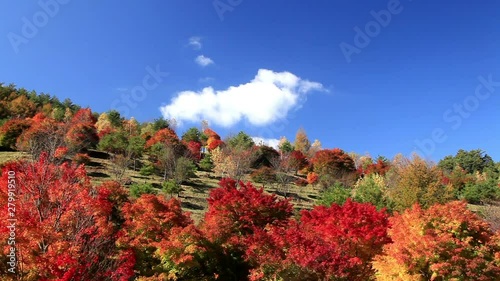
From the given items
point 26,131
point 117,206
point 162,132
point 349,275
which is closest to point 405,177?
point 349,275

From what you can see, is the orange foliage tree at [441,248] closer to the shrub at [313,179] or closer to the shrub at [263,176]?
the shrub at [263,176]

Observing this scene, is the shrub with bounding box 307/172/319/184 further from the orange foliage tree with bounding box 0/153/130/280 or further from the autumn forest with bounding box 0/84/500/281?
the orange foliage tree with bounding box 0/153/130/280

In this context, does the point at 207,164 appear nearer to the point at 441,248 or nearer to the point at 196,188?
the point at 196,188

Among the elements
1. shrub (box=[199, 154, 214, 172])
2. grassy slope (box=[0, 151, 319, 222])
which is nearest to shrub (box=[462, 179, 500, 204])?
grassy slope (box=[0, 151, 319, 222])

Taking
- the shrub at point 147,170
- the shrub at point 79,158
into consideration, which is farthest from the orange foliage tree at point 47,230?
the shrub at point 147,170

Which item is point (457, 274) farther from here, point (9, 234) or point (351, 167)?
point (351, 167)

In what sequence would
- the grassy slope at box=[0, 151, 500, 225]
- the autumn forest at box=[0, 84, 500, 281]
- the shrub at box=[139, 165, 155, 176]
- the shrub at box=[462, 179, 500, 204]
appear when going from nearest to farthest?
the autumn forest at box=[0, 84, 500, 281] → the grassy slope at box=[0, 151, 500, 225] → the shrub at box=[139, 165, 155, 176] → the shrub at box=[462, 179, 500, 204]

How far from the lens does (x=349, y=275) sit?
18.3m

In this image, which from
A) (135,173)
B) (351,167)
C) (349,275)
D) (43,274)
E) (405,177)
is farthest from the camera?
(351,167)

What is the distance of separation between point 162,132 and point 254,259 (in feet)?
157

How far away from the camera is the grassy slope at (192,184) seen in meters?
43.6

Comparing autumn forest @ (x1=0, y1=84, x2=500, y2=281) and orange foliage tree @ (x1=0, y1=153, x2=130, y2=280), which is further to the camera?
autumn forest @ (x1=0, y1=84, x2=500, y2=281)

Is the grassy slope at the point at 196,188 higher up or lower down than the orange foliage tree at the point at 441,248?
higher up

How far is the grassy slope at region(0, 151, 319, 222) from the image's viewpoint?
43.6 m
